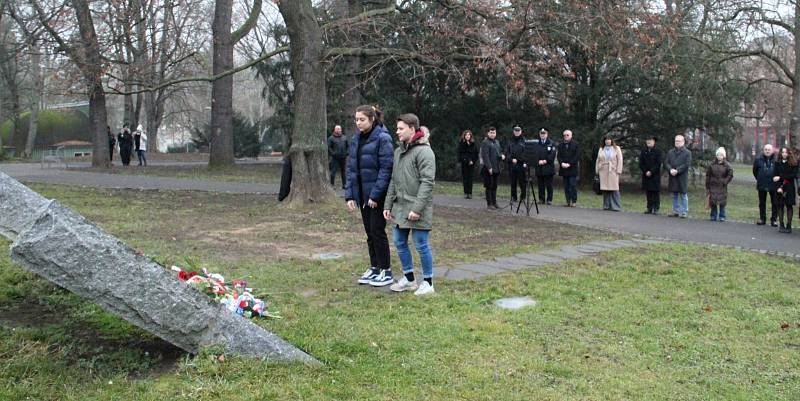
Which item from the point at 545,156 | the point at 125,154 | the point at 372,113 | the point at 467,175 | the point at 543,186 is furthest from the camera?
the point at 125,154

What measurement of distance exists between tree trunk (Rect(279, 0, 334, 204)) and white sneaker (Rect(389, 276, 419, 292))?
246 inches

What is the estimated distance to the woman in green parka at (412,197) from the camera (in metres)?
6.93

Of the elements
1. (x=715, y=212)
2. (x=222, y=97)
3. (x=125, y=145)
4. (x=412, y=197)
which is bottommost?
(x=715, y=212)

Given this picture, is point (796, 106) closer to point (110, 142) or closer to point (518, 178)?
point (518, 178)

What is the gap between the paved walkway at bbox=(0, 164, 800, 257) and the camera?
11.7 m

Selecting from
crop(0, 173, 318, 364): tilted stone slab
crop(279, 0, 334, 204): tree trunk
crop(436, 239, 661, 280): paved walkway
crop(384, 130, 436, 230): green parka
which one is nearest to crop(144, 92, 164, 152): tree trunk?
crop(279, 0, 334, 204): tree trunk

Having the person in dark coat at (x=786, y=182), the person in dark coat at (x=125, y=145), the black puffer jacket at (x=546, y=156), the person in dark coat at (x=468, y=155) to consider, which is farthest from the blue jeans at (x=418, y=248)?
the person in dark coat at (x=125, y=145)

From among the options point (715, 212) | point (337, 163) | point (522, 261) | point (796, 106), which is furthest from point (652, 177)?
point (796, 106)

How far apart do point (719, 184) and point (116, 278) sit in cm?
1301

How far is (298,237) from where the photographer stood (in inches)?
408

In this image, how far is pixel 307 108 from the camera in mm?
13344

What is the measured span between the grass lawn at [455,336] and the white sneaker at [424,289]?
12 centimetres

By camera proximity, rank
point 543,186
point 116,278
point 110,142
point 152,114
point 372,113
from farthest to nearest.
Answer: point 152,114 < point 110,142 < point 543,186 < point 372,113 < point 116,278

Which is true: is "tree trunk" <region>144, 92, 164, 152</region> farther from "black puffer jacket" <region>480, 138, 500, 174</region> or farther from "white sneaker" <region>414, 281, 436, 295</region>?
"white sneaker" <region>414, 281, 436, 295</region>
